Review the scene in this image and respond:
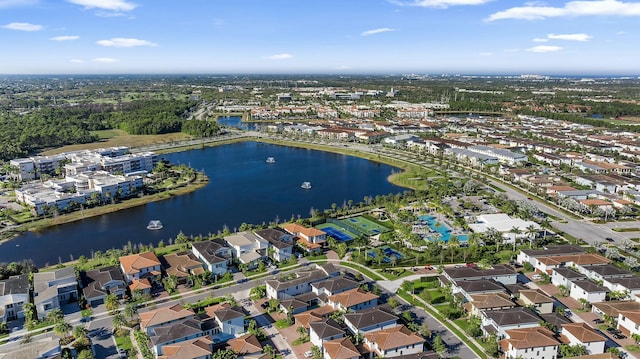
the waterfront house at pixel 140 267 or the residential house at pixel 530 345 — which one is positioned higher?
the waterfront house at pixel 140 267

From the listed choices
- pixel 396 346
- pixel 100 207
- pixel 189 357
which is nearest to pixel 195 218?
pixel 100 207

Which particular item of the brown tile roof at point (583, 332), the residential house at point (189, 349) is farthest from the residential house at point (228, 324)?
the brown tile roof at point (583, 332)

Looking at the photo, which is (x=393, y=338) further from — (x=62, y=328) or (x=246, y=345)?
(x=62, y=328)

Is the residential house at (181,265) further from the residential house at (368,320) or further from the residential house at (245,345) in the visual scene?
the residential house at (368,320)

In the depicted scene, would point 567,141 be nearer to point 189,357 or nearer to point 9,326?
point 189,357

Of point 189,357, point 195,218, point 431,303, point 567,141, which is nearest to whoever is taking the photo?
point 189,357

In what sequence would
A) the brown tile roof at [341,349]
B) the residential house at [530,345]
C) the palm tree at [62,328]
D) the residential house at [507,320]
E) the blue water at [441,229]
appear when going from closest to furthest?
1. the brown tile roof at [341,349]
2. the residential house at [530,345]
3. the palm tree at [62,328]
4. the residential house at [507,320]
5. the blue water at [441,229]

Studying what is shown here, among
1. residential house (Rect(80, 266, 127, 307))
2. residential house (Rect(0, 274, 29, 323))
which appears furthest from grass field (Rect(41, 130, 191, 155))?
residential house (Rect(0, 274, 29, 323))
